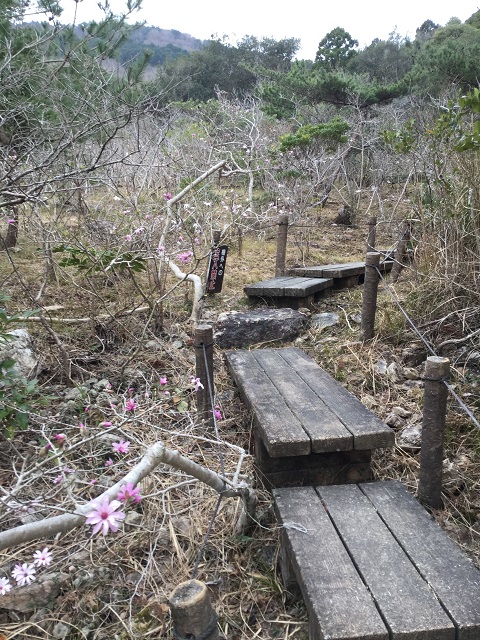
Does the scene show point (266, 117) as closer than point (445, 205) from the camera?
No

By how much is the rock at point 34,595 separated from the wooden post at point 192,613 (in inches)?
35.3

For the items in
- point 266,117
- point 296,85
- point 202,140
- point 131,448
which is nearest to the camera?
point 131,448

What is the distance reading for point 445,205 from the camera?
3705 mm

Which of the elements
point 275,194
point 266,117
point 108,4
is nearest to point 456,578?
point 108,4

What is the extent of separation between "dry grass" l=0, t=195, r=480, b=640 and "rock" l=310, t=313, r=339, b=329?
8 centimetres

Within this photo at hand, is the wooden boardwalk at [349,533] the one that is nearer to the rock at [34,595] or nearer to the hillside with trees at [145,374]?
the hillside with trees at [145,374]

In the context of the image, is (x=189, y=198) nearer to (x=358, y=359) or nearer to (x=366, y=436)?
(x=358, y=359)

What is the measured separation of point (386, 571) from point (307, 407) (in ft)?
3.16

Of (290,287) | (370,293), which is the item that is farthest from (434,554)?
(290,287)

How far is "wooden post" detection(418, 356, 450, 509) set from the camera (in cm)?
204

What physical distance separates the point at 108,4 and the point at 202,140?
223 inches

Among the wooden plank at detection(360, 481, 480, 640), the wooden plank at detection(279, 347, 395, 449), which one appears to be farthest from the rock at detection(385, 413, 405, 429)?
the wooden plank at detection(360, 481, 480, 640)

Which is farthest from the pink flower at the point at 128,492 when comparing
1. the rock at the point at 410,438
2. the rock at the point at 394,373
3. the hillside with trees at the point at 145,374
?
the rock at the point at 394,373

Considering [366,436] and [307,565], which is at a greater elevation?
[366,436]
